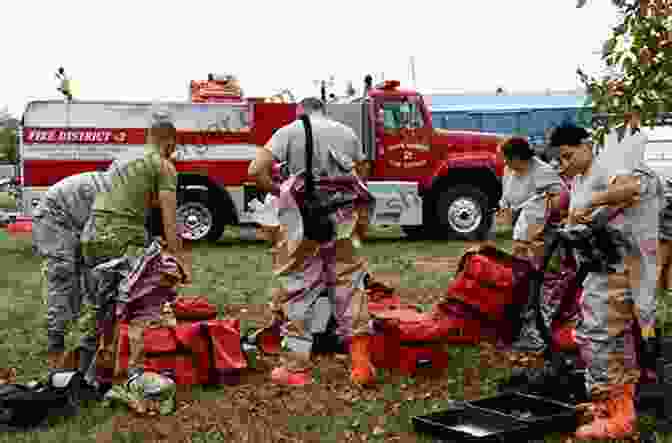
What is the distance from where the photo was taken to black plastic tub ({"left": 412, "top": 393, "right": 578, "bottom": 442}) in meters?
4.94

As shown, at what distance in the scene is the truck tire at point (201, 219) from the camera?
16172 mm

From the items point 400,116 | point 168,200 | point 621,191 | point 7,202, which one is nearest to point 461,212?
point 400,116

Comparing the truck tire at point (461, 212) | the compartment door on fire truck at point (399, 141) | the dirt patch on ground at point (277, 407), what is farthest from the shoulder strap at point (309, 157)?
the truck tire at point (461, 212)

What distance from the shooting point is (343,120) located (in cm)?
1644

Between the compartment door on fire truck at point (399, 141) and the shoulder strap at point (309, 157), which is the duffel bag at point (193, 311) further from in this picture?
the compartment door on fire truck at point (399, 141)

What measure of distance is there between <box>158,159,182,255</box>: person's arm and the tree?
262cm

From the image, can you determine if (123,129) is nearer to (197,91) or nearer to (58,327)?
(197,91)

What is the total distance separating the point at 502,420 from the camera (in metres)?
5.19

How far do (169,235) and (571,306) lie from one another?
10.0 ft

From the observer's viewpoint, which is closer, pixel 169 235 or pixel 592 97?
pixel 592 97

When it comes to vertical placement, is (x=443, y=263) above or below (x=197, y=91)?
below

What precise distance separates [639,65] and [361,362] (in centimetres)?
269

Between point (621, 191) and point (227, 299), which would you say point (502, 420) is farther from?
point (227, 299)

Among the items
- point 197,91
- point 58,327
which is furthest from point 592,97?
point 197,91
